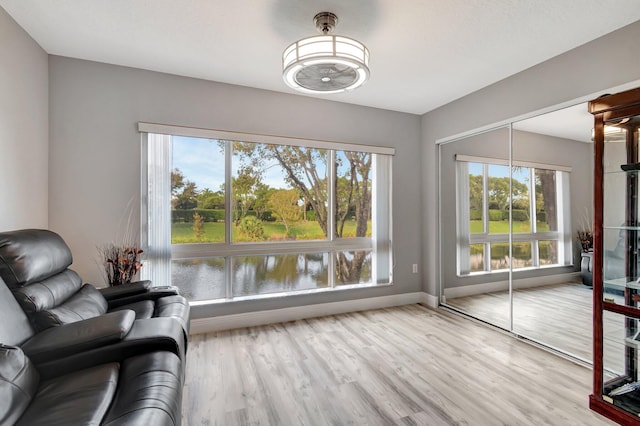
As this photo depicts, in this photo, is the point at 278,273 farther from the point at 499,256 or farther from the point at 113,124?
the point at 499,256

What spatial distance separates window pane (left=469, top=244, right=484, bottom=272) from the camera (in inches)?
141

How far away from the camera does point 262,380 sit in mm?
2299

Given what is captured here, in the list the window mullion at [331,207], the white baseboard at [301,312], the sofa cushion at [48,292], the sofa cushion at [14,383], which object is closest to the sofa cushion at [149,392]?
the sofa cushion at [14,383]

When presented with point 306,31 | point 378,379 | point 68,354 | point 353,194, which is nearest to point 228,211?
point 353,194

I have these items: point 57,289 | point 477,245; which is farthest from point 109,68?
point 477,245

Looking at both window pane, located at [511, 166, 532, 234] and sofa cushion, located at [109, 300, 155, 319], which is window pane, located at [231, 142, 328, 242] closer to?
sofa cushion, located at [109, 300, 155, 319]

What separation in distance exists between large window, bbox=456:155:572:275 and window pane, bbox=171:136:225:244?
2.95 m

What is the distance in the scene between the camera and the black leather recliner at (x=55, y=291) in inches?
64.1

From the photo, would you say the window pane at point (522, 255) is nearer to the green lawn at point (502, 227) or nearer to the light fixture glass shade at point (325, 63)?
the green lawn at point (502, 227)

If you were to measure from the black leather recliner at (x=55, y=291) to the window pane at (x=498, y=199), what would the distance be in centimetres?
326

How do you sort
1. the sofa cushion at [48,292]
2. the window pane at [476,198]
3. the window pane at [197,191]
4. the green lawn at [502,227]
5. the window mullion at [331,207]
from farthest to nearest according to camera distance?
1. the window mullion at [331,207]
2. the window pane at [476,198]
3. the window pane at [197,191]
4. the green lawn at [502,227]
5. the sofa cushion at [48,292]

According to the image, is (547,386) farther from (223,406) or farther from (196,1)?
(196,1)

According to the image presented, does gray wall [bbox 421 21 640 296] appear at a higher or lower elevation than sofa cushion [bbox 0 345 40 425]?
Result: higher

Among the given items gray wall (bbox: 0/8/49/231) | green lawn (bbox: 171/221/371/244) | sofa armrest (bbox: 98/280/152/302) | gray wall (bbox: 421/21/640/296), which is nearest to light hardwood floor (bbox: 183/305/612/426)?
sofa armrest (bbox: 98/280/152/302)
